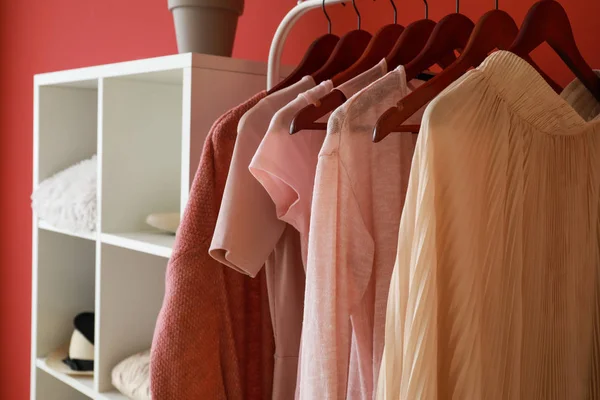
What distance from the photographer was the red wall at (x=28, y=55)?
2.22 meters

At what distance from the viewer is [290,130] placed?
2.80 feet

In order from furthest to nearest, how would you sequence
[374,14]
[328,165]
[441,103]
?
[374,14]
[328,165]
[441,103]

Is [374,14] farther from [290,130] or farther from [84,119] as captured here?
[84,119]

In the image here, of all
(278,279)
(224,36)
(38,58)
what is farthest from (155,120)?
(38,58)

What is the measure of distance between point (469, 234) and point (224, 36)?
2.81 ft

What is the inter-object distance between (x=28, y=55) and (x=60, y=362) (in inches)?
59.5

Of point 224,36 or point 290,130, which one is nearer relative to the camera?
point 290,130

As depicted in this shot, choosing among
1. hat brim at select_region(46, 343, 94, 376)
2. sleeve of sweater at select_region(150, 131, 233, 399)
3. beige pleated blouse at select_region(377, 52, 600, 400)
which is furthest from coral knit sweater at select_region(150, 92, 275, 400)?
hat brim at select_region(46, 343, 94, 376)

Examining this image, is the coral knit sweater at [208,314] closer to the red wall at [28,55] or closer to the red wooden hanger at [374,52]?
the red wooden hanger at [374,52]

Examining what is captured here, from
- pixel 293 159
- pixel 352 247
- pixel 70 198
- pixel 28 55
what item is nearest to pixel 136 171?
pixel 70 198

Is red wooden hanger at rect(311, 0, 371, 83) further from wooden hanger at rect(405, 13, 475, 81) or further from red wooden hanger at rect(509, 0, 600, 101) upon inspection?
red wooden hanger at rect(509, 0, 600, 101)

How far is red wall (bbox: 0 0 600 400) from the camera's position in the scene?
2.22 metres

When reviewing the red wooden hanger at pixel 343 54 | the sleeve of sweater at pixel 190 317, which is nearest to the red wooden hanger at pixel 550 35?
the red wooden hanger at pixel 343 54

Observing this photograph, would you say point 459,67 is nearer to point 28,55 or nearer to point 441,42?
point 441,42
